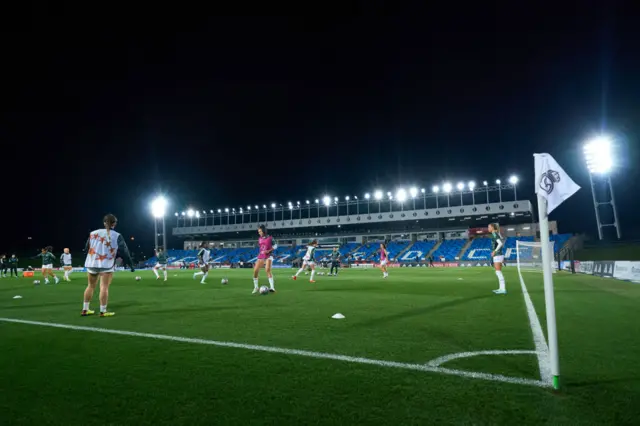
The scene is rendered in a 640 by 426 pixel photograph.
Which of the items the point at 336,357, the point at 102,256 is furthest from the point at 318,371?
the point at 102,256

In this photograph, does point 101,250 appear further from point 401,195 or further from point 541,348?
point 401,195

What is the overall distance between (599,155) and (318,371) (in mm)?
45817

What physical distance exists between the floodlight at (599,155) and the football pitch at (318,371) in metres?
38.9

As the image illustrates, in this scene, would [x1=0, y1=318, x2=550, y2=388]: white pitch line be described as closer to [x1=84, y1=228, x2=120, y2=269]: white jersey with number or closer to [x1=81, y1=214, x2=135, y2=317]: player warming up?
[x1=81, y1=214, x2=135, y2=317]: player warming up

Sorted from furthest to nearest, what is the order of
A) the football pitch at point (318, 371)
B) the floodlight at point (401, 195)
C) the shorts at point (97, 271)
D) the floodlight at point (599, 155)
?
1. the floodlight at point (401, 195)
2. the floodlight at point (599, 155)
3. the shorts at point (97, 271)
4. the football pitch at point (318, 371)

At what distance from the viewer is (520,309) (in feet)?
28.5

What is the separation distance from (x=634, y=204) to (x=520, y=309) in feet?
209

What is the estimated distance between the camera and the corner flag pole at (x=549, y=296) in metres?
3.42

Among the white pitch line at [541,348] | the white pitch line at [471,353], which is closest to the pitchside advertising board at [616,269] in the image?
the white pitch line at [541,348]

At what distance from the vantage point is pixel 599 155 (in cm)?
3875

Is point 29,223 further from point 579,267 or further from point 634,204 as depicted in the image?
point 634,204

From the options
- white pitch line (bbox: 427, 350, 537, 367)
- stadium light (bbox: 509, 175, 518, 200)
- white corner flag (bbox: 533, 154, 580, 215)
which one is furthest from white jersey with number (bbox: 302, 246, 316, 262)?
stadium light (bbox: 509, 175, 518, 200)

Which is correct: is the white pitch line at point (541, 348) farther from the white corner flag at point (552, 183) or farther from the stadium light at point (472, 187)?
the stadium light at point (472, 187)

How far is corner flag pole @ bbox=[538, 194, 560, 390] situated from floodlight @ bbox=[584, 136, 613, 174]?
4393cm
